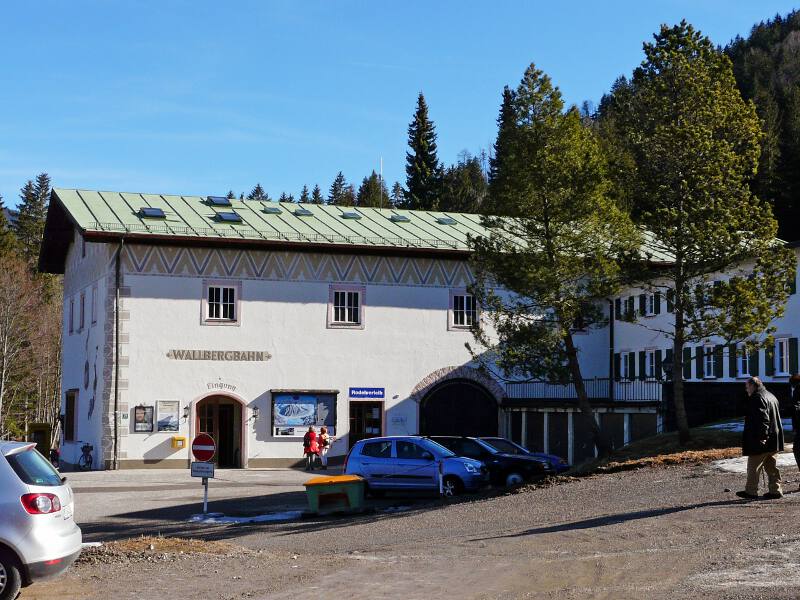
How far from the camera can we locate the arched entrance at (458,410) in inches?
1705

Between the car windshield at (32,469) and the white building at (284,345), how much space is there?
1065 inches

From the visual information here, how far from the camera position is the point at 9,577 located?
33.3 feet

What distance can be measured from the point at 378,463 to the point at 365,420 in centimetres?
1649

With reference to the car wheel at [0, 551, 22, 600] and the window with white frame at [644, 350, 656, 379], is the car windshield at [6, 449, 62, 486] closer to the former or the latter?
the car wheel at [0, 551, 22, 600]

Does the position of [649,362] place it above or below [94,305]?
below

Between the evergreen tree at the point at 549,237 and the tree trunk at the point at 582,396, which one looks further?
the tree trunk at the point at 582,396

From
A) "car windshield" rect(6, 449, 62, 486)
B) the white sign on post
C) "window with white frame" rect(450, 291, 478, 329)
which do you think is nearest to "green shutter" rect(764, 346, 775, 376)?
"window with white frame" rect(450, 291, 478, 329)

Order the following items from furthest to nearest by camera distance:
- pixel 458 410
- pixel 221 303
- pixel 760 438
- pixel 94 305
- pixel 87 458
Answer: pixel 458 410, pixel 94 305, pixel 221 303, pixel 87 458, pixel 760 438

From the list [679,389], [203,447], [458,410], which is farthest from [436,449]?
[458,410]

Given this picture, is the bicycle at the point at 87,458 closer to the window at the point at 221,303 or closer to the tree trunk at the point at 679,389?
the window at the point at 221,303

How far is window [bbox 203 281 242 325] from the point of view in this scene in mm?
40344

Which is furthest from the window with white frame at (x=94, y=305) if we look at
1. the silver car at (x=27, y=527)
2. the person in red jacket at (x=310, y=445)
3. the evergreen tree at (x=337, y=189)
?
the evergreen tree at (x=337, y=189)

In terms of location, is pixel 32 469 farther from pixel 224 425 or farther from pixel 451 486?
pixel 224 425

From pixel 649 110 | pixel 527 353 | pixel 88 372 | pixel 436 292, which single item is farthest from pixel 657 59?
pixel 88 372
